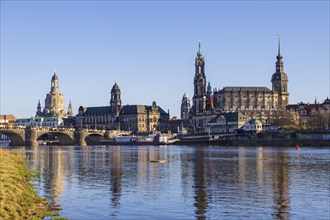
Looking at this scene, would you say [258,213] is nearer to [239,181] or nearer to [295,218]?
[295,218]

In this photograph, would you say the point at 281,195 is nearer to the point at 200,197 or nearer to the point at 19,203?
the point at 200,197

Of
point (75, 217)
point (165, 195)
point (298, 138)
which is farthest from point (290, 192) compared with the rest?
point (298, 138)

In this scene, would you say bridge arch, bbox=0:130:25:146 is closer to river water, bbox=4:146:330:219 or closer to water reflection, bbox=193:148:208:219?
river water, bbox=4:146:330:219

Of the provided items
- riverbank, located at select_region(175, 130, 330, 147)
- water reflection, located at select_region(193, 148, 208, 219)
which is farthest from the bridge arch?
water reflection, located at select_region(193, 148, 208, 219)

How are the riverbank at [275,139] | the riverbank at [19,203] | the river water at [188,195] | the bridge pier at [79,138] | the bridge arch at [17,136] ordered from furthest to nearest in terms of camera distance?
1. the bridge pier at [79,138]
2. the riverbank at [275,139]
3. the bridge arch at [17,136]
4. the river water at [188,195]
5. the riverbank at [19,203]

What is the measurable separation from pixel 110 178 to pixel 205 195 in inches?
528

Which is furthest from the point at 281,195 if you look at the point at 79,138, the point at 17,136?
the point at 79,138

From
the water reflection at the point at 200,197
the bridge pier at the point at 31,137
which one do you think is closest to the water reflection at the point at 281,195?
the water reflection at the point at 200,197

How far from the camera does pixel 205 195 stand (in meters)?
34.2

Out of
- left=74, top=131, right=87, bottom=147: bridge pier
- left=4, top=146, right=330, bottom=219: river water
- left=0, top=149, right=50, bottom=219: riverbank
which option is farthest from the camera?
left=74, top=131, right=87, bottom=147: bridge pier

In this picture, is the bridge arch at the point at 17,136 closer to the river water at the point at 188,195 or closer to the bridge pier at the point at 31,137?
the bridge pier at the point at 31,137

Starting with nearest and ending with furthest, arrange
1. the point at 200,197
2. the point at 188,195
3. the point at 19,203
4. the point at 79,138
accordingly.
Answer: the point at 19,203 → the point at 200,197 → the point at 188,195 → the point at 79,138

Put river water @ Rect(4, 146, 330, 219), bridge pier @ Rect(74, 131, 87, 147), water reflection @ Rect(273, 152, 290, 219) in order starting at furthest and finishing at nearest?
bridge pier @ Rect(74, 131, 87, 147) → water reflection @ Rect(273, 152, 290, 219) → river water @ Rect(4, 146, 330, 219)

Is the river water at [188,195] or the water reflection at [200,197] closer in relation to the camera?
the river water at [188,195]
